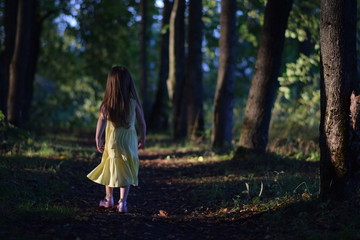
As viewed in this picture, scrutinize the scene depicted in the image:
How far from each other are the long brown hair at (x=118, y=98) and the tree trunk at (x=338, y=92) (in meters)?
2.70

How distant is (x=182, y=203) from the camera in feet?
26.2

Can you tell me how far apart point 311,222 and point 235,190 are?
8.24 feet

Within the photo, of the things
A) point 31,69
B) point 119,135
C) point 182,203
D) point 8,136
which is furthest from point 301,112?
point 31,69

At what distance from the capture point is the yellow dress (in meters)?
6.95

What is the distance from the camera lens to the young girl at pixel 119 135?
273 inches

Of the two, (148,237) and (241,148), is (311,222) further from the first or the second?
(241,148)

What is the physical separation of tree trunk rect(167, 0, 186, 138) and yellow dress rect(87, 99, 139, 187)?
11228mm

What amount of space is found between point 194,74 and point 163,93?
7.05 m

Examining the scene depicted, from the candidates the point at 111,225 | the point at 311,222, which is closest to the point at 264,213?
the point at 311,222

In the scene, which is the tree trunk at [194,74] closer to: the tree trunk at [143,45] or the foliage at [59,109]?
the tree trunk at [143,45]

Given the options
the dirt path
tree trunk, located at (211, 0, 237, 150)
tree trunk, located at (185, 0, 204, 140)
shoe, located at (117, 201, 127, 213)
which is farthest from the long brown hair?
→ tree trunk, located at (185, 0, 204, 140)

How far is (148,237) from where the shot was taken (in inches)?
218

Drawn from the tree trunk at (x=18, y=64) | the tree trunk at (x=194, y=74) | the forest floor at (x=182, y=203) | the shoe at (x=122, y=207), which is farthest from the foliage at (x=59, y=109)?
the shoe at (x=122, y=207)

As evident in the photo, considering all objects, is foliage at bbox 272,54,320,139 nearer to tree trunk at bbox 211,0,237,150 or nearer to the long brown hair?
tree trunk at bbox 211,0,237,150
